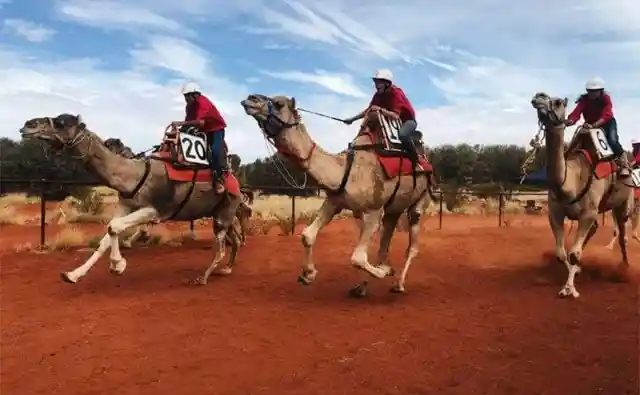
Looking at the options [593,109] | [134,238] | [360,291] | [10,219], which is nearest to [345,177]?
[360,291]

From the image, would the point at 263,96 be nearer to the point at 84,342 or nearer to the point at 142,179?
the point at 142,179

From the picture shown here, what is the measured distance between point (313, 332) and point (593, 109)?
21.1ft

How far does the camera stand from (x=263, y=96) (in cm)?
888

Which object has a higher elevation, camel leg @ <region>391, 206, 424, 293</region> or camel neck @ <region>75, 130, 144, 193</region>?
camel neck @ <region>75, 130, 144, 193</region>

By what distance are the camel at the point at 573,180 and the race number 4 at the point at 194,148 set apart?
5051 mm

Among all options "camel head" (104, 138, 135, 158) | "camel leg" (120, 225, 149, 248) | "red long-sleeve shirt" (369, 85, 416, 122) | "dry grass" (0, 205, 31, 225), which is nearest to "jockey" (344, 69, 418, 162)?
"red long-sleeve shirt" (369, 85, 416, 122)

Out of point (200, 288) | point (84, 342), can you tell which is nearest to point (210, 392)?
point (84, 342)

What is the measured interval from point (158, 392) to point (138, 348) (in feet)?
4.82

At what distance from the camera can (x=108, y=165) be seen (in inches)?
406

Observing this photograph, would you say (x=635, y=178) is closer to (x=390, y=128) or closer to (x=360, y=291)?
(x=390, y=128)

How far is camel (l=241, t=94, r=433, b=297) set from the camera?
29.3 feet

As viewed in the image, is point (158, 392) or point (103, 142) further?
point (103, 142)

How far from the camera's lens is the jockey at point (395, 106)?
10.0 meters

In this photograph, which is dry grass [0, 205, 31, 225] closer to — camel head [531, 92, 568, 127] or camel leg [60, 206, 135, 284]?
camel leg [60, 206, 135, 284]
